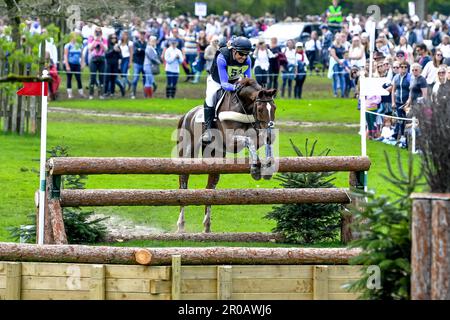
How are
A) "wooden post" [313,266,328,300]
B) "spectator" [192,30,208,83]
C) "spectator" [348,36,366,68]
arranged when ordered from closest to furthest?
"wooden post" [313,266,328,300] < "spectator" [348,36,366,68] < "spectator" [192,30,208,83]

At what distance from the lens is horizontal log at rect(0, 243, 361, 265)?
11.9 metres

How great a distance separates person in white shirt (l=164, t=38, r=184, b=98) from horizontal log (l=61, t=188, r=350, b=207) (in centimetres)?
2083

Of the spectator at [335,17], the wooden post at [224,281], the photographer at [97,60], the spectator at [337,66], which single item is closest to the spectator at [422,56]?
the spectator at [337,66]

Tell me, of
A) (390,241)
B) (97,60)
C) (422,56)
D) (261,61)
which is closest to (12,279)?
(390,241)

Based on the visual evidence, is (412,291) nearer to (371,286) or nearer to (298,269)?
(371,286)

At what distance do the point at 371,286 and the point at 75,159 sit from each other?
5.85m

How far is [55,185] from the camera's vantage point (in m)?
13.9

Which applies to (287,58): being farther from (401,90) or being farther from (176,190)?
(176,190)

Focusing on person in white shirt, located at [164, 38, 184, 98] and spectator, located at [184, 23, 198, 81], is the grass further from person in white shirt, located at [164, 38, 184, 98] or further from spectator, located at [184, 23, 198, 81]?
spectator, located at [184, 23, 198, 81]

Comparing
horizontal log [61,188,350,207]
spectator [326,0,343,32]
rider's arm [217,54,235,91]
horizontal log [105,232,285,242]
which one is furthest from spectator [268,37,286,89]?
horizontal log [61,188,350,207]

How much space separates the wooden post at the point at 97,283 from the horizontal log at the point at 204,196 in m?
2.41

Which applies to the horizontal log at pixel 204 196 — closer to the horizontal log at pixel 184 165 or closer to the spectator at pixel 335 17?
the horizontal log at pixel 184 165

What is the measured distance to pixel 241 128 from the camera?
15.7m
